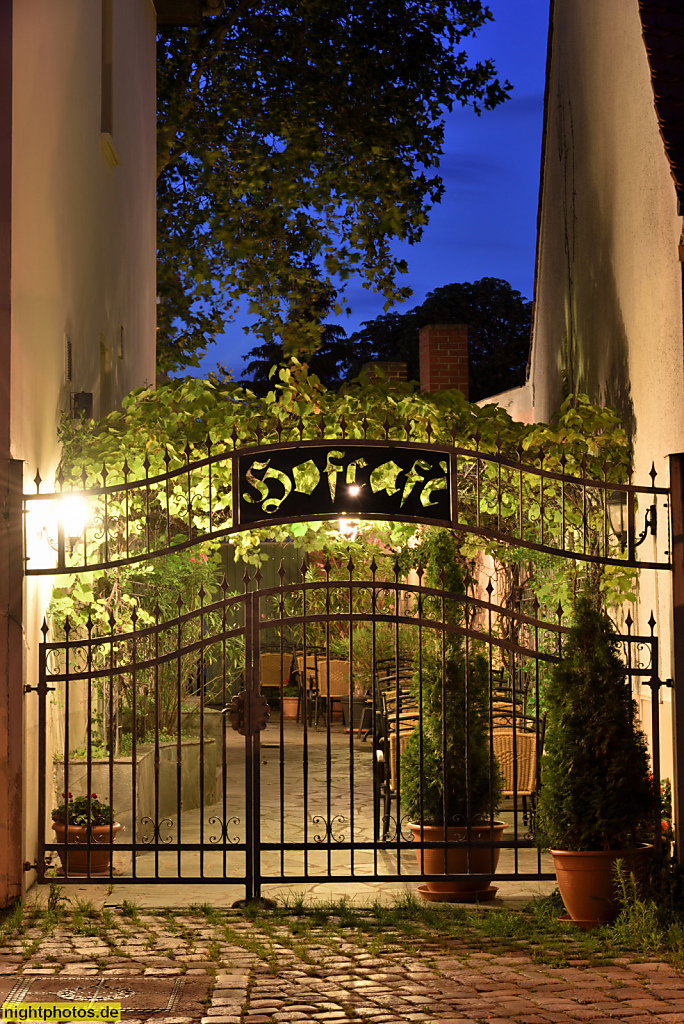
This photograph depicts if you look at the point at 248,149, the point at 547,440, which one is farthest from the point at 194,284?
the point at 547,440

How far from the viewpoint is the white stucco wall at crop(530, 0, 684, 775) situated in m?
7.58

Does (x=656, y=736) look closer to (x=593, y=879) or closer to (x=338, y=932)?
(x=593, y=879)

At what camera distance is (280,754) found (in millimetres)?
8203

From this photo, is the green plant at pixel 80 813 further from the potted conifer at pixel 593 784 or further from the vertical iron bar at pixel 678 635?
the vertical iron bar at pixel 678 635

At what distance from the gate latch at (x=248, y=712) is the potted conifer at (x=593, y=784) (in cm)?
169

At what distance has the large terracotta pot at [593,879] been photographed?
6.40 m

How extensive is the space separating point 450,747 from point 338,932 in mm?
1536

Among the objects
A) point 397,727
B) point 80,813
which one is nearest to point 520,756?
point 397,727

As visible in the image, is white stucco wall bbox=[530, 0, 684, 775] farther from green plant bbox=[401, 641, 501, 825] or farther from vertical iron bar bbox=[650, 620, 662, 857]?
green plant bbox=[401, 641, 501, 825]

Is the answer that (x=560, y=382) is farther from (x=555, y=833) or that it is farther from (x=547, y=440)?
(x=555, y=833)

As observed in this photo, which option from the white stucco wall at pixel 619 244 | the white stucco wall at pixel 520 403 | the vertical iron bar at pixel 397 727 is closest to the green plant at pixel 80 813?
the vertical iron bar at pixel 397 727

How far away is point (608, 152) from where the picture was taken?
397 inches

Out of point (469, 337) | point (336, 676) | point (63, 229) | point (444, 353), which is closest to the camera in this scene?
point (63, 229)

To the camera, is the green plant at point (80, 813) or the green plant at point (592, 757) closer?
the green plant at point (592, 757)
